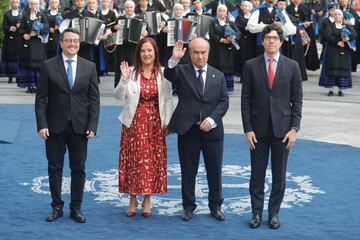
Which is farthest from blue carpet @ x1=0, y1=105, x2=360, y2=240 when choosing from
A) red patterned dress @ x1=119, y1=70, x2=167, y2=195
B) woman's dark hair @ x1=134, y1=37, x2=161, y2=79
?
woman's dark hair @ x1=134, y1=37, x2=161, y2=79

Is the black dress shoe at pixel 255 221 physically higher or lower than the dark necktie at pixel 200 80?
lower

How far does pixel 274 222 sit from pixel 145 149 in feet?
4.25

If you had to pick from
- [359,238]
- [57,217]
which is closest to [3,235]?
[57,217]

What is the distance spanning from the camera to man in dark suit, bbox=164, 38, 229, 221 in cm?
889

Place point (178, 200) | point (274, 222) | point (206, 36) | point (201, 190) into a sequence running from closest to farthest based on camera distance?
1. point (274, 222)
2. point (178, 200)
3. point (201, 190)
4. point (206, 36)

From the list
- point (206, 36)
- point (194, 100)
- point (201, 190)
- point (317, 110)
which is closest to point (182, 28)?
point (206, 36)

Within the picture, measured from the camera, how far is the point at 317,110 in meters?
16.7

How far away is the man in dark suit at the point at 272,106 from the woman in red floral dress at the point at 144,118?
78 cm

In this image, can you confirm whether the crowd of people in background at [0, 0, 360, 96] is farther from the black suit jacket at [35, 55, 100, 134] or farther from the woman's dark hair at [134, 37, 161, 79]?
the black suit jacket at [35, 55, 100, 134]

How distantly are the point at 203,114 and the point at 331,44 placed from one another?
10.3m

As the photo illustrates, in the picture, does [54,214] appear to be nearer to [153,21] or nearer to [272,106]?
[272,106]

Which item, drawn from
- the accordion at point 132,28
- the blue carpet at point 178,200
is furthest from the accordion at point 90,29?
the blue carpet at point 178,200

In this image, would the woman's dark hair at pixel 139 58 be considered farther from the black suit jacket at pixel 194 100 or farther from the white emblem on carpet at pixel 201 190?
the white emblem on carpet at pixel 201 190

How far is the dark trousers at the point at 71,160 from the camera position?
8.87m
